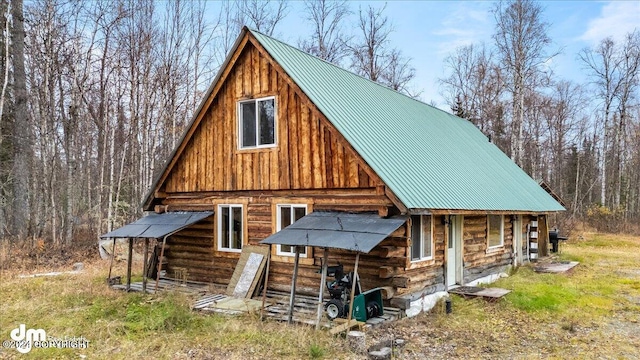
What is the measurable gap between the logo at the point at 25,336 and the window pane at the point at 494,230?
39.8 feet

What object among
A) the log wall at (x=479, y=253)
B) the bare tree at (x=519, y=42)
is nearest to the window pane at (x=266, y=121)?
the log wall at (x=479, y=253)

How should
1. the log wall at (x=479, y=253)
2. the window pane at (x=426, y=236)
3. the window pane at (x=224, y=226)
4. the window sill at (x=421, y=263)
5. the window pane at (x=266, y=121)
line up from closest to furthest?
the window sill at (x=421, y=263), the window pane at (x=426, y=236), the window pane at (x=266, y=121), the window pane at (x=224, y=226), the log wall at (x=479, y=253)

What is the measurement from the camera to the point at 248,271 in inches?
476

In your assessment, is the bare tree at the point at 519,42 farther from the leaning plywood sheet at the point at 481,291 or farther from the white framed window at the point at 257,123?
the white framed window at the point at 257,123

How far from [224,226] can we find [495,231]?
8.77 m

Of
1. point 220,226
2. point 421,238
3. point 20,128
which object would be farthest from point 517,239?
point 20,128

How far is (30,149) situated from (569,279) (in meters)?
21.8

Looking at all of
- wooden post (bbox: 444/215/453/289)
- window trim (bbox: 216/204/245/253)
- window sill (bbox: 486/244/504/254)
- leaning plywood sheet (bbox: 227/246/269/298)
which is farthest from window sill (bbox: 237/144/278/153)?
window sill (bbox: 486/244/504/254)

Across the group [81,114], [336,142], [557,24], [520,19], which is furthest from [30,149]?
[557,24]

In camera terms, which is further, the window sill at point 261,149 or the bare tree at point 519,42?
the bare tree at point 519,42

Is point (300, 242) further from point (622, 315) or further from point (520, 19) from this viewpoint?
point (520, 19)

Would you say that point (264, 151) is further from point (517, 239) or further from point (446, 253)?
point (517, 239)

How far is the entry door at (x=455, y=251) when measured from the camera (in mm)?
12891

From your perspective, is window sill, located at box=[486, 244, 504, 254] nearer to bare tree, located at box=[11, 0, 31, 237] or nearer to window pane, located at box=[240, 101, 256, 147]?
window pane, located at box=[240, 101, 256, 147]
